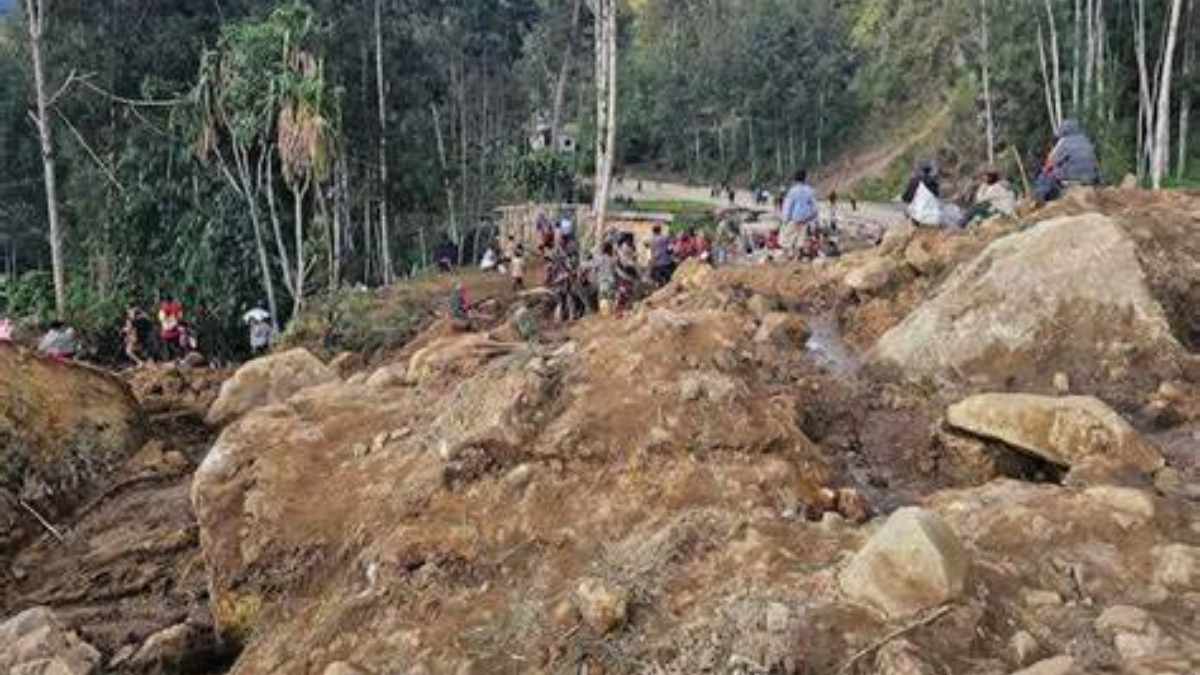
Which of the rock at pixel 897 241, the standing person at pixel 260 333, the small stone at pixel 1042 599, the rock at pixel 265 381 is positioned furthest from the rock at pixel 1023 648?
the standing person at pixel 260 333

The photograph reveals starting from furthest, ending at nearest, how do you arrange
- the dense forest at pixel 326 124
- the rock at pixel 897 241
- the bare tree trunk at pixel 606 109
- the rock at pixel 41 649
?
the dense forest at pixel 326 124 < the bare tree trunk at pixel 606 109 < the rock at pixel 897 241 < the rock at pixel 41 649

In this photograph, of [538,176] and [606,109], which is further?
[538,176]

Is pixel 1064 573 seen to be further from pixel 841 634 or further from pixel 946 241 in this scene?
pixel 946 241

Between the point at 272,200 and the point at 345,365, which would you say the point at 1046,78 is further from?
the point at 345,365

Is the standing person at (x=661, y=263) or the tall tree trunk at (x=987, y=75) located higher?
the tall tree trunk at (x=987, y=75)

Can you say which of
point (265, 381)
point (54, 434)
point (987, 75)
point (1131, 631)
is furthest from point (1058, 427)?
point (987, 75)

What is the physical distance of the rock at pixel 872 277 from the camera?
9.87 metres

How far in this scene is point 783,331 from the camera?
902cm

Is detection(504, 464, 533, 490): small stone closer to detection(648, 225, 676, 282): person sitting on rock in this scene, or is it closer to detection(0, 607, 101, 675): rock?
detection(0, 607, 101, 675): rock

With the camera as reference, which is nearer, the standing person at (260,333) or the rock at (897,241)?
the rock at (897,241)

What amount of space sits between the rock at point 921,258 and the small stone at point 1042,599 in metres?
5.44

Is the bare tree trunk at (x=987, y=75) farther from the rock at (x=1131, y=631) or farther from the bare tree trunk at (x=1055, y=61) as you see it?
the rock at (x=1131, y=631)

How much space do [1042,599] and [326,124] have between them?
52.8 feet

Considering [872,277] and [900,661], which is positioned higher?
[872,277]
